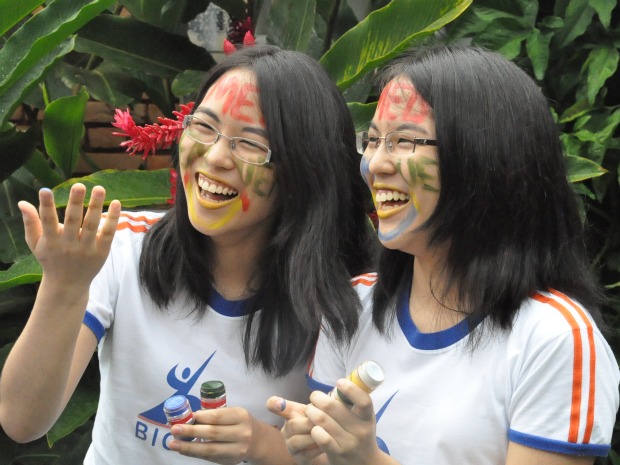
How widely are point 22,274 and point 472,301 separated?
130 centimetres

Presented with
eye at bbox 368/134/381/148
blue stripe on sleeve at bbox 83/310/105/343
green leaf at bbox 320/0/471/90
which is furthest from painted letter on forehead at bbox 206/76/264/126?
green leaf at bbox 320/0/471/90

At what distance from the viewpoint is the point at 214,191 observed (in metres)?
1.73

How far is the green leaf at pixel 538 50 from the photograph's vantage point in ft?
8.15

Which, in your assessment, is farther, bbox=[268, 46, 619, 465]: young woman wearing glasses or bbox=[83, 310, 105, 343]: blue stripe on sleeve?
bbox=[83, 310, 105, 343]: blue stripe on sleeve

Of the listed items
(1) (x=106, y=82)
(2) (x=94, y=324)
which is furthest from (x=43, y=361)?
(1) (x=106, y=82)

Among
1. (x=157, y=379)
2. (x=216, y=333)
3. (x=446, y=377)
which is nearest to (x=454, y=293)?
(x=446, y=377)

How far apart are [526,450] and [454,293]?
0.32 metres

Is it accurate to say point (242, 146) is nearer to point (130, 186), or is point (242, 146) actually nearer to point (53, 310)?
point (53, 310)

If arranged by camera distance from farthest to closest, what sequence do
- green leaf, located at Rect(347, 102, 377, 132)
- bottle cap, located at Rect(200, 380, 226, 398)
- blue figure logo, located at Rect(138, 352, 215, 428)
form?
1. green leaf, located at Rect(347, 102, 377, 132)
2. blue figure logo, located at Rect(138, 352, 215, 428)
3. bottle cap, located at Rect(200, 380, 226, 398)

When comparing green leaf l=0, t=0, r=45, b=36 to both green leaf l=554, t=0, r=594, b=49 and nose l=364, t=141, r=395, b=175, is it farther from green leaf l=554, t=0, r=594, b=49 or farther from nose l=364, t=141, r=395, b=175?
green leaf l=554, t=0, r=594, b=49

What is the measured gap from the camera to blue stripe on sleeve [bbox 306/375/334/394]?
1.64m

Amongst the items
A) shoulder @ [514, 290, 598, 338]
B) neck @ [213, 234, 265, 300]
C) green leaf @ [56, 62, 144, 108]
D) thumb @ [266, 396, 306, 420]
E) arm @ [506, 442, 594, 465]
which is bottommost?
arm @ [506, 442, 594, 465]

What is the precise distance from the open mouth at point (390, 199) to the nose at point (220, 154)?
32cm

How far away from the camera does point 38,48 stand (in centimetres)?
229
